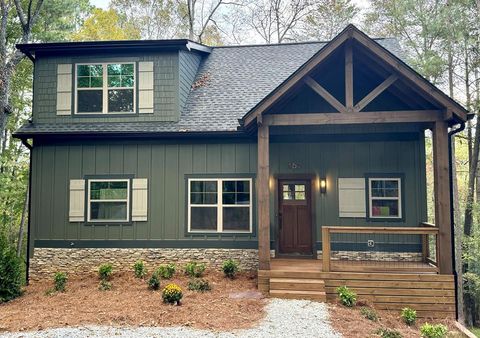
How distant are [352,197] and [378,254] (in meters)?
1.49

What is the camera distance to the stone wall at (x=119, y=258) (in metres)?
8.17

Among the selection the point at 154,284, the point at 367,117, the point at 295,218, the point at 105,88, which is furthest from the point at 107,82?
the point at 367,117

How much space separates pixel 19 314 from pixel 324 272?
18.8 ft

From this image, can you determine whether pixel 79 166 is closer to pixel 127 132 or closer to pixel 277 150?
pixel 127 132

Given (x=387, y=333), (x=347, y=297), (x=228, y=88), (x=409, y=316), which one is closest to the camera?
(x=387, y=333)

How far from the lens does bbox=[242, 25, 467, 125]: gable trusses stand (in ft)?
20.4

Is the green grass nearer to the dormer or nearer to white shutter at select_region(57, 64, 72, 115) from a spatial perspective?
the dormer

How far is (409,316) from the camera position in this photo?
5824 millimetres

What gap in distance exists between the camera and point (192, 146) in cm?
845

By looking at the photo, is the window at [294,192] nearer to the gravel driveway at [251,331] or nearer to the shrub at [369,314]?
the shrub at [369,314]

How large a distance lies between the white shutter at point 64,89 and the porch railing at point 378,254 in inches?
288

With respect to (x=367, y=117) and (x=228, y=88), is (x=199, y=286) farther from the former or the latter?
(x=228, y=88)

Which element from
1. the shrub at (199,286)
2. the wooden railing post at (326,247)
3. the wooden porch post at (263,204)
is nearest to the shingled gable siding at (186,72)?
the wooden porch post at (263,204)

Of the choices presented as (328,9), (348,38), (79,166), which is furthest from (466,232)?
(79,166)
